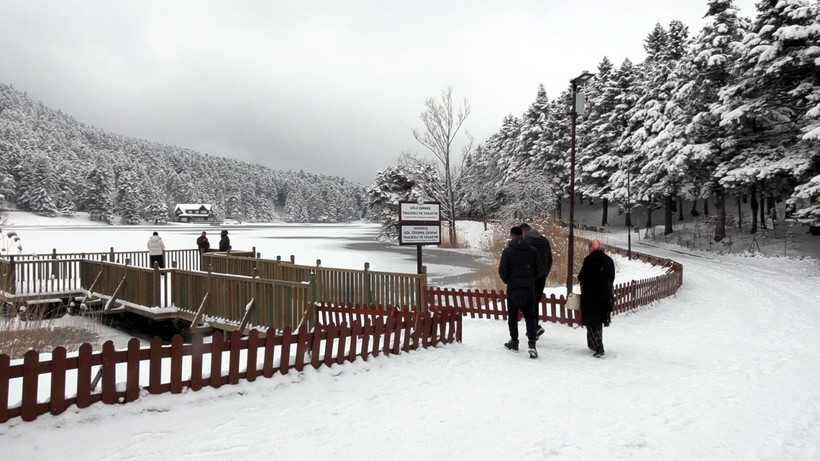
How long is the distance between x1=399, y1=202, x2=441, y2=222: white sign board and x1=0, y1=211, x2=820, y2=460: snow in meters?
3.29

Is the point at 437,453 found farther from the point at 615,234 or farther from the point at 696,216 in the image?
the point at 696,216

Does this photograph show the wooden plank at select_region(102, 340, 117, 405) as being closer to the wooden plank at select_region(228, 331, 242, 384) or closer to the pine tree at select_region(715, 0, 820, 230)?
the wooden plank at select_region(228, 331, 242, 384)

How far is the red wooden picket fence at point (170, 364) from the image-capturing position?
4.17 meters

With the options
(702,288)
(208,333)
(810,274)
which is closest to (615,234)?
(810,274)

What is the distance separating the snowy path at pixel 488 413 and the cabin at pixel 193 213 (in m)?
126

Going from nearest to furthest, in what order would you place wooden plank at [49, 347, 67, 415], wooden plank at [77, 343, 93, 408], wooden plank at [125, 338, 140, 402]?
wooden plank at [49, 347, 67, 415]
wooden plank at [77, 343, 93, 408]
wooden plank at [125, 338, 140, 402]

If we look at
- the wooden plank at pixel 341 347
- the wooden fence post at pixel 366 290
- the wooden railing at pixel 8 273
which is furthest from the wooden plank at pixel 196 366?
the wooden railing at pixel 8 273

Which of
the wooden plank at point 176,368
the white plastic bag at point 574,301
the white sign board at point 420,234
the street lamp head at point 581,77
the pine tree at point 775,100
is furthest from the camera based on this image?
the pine tree at point 775,100

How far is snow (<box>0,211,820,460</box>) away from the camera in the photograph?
4020 millimetres

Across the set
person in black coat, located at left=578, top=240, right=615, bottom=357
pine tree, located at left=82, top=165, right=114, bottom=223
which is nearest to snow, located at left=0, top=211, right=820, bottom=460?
person in black coat, located at left=578, top=240, right=615, bottom=357

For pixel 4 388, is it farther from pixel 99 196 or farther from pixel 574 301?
pixel 99 196

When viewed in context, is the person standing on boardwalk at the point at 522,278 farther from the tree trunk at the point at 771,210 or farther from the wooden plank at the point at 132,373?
the tree trunk at the point at 771,210

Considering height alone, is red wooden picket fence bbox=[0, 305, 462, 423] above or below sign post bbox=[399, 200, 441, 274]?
below

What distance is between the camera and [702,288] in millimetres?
16484
